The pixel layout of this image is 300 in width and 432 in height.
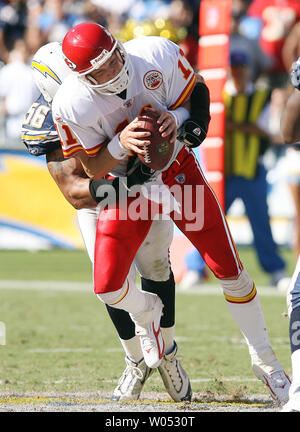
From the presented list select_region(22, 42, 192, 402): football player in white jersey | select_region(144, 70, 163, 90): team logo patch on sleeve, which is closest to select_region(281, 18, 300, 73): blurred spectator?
select_region(22, 42, 192, 402): football player in white jersey

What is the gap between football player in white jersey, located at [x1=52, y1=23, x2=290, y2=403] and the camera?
4.07 metres

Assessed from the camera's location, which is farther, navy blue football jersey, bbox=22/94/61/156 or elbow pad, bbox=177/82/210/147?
navy blue football jersey, bbox=22/94/61/156

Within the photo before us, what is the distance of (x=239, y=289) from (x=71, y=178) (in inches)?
41.6

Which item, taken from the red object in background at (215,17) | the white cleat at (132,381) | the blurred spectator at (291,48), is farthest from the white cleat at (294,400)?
the blurred spectator at (291,48)

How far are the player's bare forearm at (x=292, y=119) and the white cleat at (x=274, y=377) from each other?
128cm

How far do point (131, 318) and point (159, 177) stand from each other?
0.77 m

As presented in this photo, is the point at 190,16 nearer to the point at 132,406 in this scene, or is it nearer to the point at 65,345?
the point at 65,345

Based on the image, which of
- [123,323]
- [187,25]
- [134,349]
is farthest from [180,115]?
[187,25]

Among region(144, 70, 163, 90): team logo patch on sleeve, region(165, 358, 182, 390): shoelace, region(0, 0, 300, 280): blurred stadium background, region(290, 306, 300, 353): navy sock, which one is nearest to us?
region(290, 306, 300, 353): navy sock

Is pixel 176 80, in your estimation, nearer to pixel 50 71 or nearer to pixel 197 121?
pixel 197 121

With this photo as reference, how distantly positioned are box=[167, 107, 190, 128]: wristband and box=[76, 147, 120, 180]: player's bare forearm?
36 centimetres

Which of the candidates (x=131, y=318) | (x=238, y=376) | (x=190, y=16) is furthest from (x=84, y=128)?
(x=190, y=16)

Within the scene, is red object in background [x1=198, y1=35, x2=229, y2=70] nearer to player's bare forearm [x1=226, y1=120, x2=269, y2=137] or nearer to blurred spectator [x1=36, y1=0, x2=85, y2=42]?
player's bare forearm [x1=226, y1=120, x2=269, y2=137]
